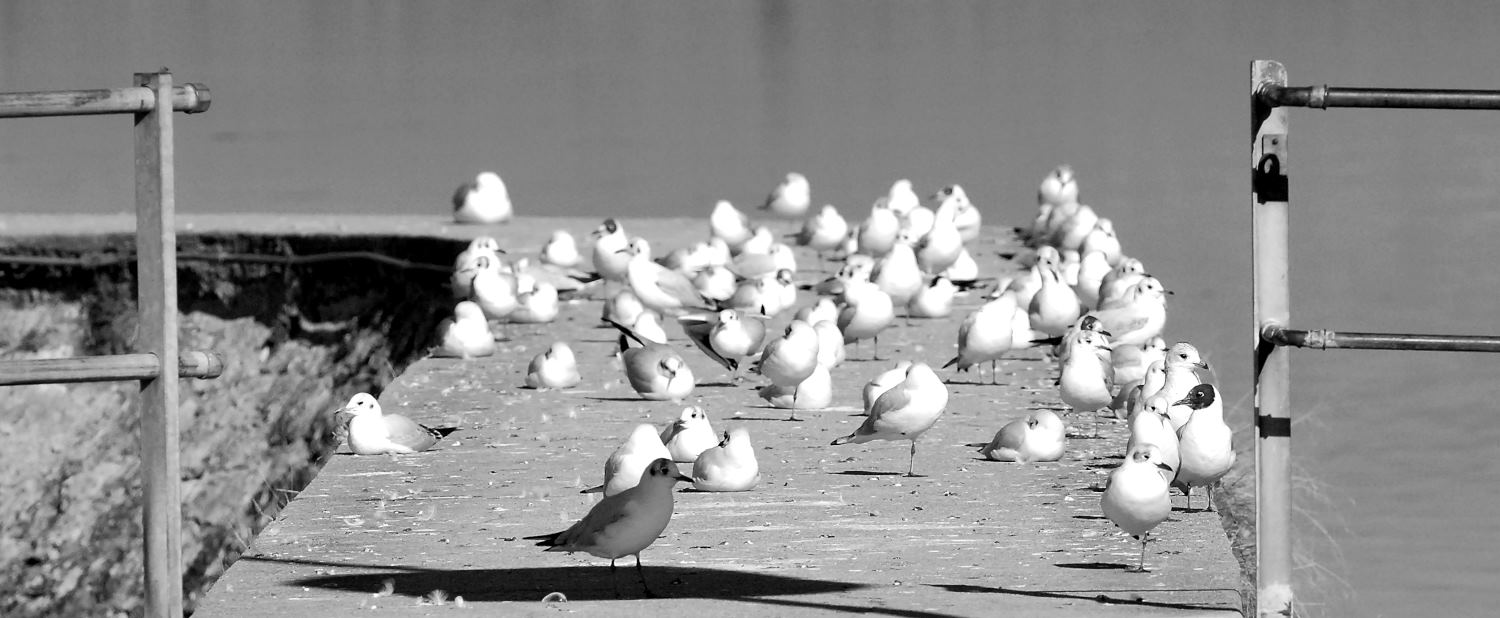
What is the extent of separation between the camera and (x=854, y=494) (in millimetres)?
8914

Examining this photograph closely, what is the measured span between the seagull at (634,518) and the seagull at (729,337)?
4426 mm

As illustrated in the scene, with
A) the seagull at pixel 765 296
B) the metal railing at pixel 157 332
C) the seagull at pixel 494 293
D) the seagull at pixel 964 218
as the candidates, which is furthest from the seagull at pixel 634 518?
the seagull at pixel 964 218

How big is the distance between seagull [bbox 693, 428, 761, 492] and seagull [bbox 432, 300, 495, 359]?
3927mm

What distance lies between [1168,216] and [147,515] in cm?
1762

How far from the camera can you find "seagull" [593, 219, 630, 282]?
14977 mm

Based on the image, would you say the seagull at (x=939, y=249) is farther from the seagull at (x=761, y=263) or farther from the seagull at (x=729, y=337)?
the seagull at (x=729, y=337)

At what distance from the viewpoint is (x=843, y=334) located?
40.7 ft

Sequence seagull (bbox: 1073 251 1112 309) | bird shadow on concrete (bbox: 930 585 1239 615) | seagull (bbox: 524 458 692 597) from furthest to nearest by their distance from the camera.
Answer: seagull (bbox: 1073 251 1112 309), seagull (bbox: 524 458 692 597), bird shadow on concrete (bbox: 930 585 1239 615)

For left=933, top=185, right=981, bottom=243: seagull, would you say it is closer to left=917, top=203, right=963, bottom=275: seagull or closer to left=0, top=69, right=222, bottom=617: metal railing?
left=917, top=203, right=963, bottom=275: seagull

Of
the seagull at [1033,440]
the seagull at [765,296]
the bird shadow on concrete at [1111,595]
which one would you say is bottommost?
the bird shadow on concrete at [1111,595]

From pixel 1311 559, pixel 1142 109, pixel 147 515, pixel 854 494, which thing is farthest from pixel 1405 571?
pixel 1142 109

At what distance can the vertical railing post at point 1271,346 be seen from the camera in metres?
5.87

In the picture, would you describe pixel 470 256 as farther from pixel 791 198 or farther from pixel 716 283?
pixel 791 198

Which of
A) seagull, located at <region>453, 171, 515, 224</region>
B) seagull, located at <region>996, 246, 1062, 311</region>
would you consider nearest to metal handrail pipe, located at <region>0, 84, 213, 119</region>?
seagull, located at <region>996, 246, 1062, 311</region>
